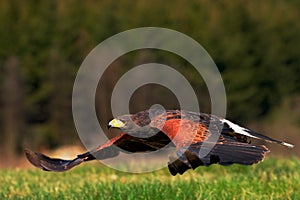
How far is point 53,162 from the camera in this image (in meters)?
6.82

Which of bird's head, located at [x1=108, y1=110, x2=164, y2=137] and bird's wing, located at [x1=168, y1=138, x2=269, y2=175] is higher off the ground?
bird's head, located at [x1=108, y1=110, x2=164, y2=137]

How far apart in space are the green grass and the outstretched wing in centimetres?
40

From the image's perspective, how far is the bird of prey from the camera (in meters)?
5.68

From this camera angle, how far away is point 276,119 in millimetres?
35625

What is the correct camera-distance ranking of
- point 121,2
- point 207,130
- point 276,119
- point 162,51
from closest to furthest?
point 207,130 < point 276,119 < point 162,51 < point 121,2

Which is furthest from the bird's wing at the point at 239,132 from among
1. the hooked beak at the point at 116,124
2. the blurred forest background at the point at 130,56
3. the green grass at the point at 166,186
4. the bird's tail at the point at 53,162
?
the blurred forest background at the point at 130,56

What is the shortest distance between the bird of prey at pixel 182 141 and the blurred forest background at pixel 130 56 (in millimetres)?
22186

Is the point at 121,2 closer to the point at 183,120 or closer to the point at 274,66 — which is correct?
the point at 274,66

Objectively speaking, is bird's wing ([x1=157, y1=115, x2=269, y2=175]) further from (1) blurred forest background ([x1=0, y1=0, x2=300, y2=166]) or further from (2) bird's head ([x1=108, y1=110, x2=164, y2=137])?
(1) blurred forest background ([x1=0, y1=0, x2=300, y2=166])

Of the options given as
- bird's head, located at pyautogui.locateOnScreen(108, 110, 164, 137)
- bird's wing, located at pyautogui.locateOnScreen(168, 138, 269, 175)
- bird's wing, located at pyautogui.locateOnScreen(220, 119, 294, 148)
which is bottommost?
bird's wing, located at pyautogui.locateOnScreen(168, 138, 269, 175)

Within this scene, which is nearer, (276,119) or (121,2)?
(276,119)

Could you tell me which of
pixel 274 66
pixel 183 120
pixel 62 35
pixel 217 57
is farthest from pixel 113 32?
pixel 183 120

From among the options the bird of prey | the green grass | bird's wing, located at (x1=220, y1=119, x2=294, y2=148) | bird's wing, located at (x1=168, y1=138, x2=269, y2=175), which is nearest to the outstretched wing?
the bird of prey

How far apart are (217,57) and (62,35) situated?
946 centimetres
